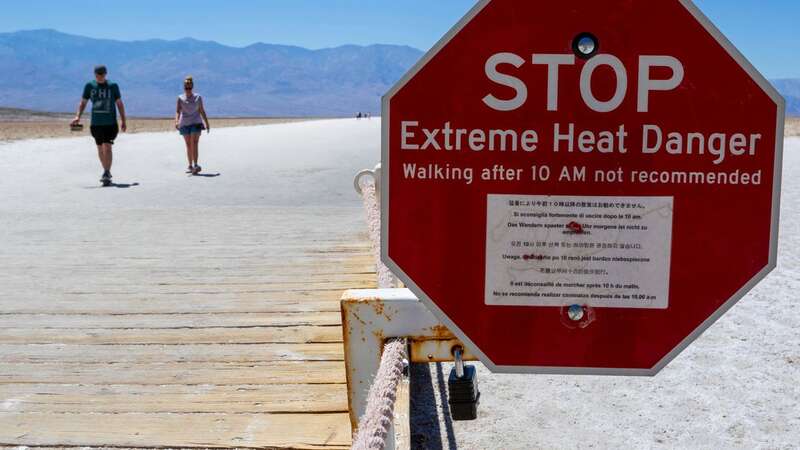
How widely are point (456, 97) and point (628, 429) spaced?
8.71 feet

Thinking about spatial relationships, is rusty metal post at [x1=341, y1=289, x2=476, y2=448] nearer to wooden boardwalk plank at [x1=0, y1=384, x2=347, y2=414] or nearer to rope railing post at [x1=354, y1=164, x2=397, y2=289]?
rope railing post at [x1=354, y1=164, x2=397, y2=289]

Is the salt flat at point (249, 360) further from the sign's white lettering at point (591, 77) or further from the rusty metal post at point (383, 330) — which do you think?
the sign's white lettering at point (591, 77)

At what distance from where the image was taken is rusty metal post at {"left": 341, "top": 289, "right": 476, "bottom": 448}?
5.19ft

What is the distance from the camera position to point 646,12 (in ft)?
4.44

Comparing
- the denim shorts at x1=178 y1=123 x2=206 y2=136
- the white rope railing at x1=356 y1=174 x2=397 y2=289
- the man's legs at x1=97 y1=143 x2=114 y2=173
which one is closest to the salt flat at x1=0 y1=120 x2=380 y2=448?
the white rope railing at x1=356 y1=174 x2=397 y2=289

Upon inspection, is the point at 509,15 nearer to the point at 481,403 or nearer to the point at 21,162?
the point at 481,403

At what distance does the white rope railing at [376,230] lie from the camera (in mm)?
2201

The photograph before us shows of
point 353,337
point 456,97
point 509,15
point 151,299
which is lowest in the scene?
point 151,299

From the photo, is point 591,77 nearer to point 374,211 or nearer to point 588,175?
point 588,175

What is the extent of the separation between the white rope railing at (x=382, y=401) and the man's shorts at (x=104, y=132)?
11.2 meters

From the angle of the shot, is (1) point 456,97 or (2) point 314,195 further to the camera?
(2) point 314,195

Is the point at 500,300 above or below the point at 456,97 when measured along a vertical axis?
below

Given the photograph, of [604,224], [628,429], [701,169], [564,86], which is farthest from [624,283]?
[628,429]

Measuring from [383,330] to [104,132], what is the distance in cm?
1132
